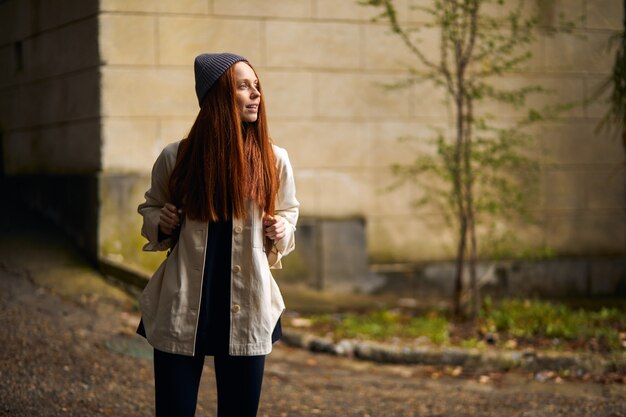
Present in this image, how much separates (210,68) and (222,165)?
1.28 ft

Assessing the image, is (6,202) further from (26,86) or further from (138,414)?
(138,414)

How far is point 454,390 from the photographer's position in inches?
255

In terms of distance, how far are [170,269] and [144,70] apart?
5.73 m

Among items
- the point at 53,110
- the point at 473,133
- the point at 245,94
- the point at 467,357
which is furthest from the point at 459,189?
the point at 245,94

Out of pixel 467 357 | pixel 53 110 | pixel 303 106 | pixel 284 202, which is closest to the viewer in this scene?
pixel 284 202

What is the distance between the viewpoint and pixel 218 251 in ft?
11.4

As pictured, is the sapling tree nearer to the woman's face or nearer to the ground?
the ground

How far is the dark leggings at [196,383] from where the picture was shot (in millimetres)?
3412

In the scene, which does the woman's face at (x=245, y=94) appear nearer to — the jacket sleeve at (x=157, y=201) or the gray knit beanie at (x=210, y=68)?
the gray knit beanie at (x=210, y=68)

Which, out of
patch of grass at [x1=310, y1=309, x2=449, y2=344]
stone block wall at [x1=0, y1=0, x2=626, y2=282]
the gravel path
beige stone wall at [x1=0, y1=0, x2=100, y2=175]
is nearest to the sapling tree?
stone block wall at [x1=0, y1=0, x2=626, y2=282]

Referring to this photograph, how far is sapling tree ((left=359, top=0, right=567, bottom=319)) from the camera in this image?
27.7 feet

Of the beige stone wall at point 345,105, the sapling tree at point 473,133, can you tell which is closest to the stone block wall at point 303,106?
the beige stone wall at point 345,105

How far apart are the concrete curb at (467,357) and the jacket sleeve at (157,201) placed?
4.11 metres

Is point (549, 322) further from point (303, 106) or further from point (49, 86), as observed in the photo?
point (49, 86)
